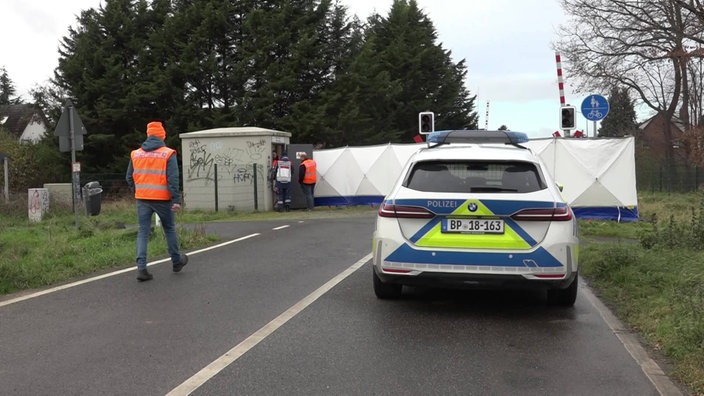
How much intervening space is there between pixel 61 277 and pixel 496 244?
570cm

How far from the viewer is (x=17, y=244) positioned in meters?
10.5

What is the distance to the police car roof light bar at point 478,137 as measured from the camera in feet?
28.6

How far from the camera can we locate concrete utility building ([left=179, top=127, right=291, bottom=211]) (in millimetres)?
19406

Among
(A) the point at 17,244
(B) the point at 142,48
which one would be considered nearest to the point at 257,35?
(B) the point at 142,48

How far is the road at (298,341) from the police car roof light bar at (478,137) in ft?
7.62

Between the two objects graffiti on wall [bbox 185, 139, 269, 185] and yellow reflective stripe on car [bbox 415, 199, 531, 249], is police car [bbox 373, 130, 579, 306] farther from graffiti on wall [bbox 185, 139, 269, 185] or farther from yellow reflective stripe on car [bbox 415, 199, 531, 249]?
graffiti on wall [bbox 185, 139, 269, 185]

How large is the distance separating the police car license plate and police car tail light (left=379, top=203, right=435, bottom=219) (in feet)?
0.75

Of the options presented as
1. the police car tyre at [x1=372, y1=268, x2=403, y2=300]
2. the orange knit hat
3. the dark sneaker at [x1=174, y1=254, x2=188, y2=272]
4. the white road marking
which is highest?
the orange knit hat

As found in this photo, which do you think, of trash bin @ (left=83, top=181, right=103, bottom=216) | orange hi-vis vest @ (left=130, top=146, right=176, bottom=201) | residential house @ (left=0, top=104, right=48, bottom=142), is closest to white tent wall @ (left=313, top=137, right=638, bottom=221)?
orange hi-vis vest @ (left=130, top=146, right=176, bottom=201)

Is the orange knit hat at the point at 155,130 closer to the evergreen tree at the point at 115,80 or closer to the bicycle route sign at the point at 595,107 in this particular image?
the bicycle route sign at the point at 595,107

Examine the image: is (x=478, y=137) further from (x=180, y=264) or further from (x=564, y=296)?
(x=180, y=264)

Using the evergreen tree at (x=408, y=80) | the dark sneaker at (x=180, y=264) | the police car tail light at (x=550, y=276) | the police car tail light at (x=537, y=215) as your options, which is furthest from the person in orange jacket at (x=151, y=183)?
the evergreen tree at (x=408, y=80)

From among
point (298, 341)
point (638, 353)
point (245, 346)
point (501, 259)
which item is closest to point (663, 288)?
point (638, 353)

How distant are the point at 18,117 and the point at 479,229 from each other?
242 ft
